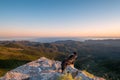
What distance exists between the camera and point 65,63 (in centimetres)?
1667

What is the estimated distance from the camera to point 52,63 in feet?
66.5

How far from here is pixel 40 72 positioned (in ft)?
55.5

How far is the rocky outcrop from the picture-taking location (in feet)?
48.5

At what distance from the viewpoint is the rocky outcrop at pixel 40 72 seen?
14.8 m

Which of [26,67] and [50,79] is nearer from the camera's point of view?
[50,79]

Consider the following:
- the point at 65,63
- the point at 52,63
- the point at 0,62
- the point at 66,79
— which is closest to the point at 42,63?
the point at 52,63

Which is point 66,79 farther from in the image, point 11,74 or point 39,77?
point 11,74

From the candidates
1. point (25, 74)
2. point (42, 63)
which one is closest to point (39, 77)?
point (25, 74)

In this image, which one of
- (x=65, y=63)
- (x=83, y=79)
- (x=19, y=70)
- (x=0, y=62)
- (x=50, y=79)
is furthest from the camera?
(x=0, y=62)

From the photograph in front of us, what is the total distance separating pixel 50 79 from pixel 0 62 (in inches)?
7370

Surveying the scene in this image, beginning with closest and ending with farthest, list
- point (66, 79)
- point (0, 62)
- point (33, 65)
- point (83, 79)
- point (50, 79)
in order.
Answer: point (66, 79) → point (50, 79) → point (83, 79) → point (33, 65) → point (0, 62)

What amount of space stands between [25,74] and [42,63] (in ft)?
11.5

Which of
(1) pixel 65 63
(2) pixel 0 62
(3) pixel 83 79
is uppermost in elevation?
(1) pixel 65 63

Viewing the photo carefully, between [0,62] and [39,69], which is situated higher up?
[39,69]
